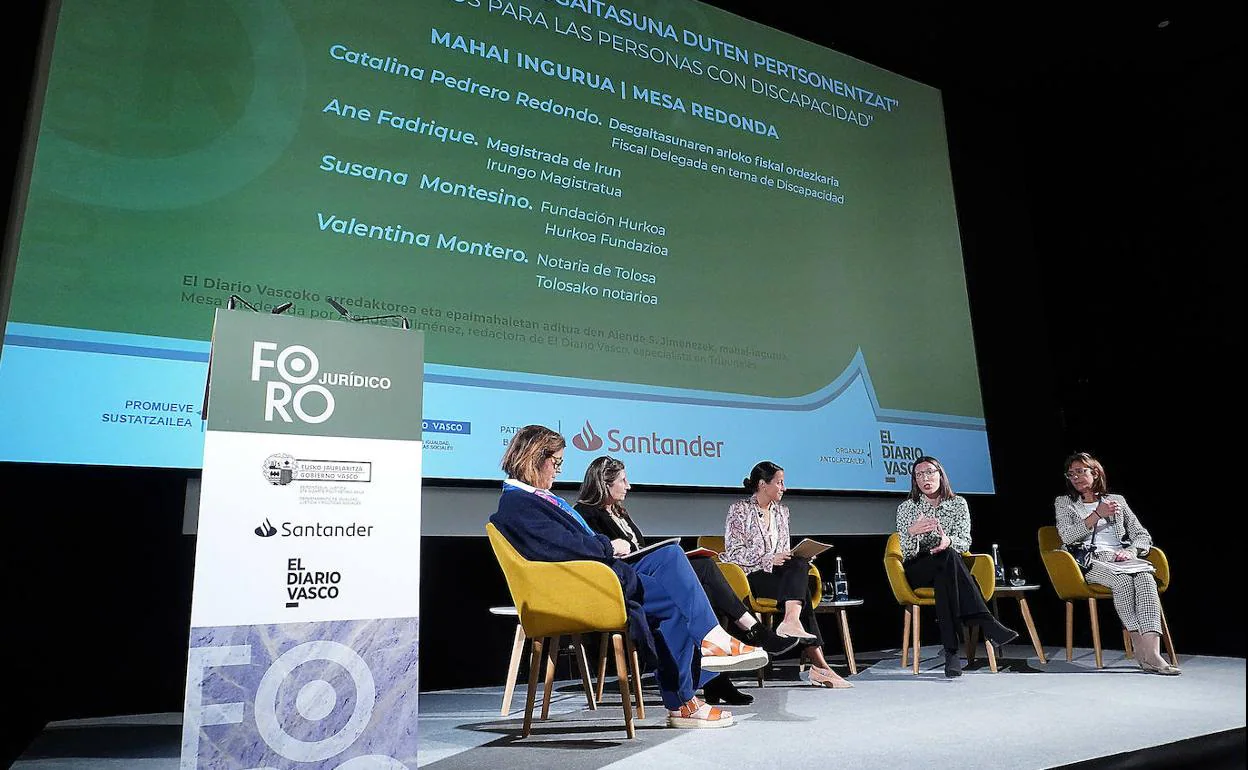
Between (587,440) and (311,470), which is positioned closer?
(311,470)

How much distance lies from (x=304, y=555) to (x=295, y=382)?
1.17 feet

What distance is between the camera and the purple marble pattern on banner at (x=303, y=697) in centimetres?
158

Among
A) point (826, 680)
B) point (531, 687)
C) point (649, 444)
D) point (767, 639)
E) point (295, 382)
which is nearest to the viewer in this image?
point (295, 382)

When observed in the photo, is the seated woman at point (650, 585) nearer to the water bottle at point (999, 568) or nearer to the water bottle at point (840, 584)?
the water bottle at point (840, 584)

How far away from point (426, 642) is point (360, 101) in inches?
91.0

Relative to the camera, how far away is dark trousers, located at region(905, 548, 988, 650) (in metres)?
3.84

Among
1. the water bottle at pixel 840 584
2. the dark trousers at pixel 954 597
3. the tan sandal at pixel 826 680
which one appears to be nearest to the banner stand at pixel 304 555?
the tan sandal at pixel 826 680

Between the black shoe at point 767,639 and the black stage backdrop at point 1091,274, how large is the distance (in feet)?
2.67

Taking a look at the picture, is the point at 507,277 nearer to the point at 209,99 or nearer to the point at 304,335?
the point at 209,99

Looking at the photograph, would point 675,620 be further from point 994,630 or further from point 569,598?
point 994,630

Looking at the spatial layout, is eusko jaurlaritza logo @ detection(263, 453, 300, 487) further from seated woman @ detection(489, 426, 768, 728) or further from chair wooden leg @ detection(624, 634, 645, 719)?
chair wooden leg @ detection(624, 634, 645, 719)

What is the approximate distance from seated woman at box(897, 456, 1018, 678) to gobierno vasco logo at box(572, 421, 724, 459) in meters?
0.96

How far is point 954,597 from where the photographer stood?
386 centimetres

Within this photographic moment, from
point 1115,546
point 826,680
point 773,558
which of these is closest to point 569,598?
point 773,558
